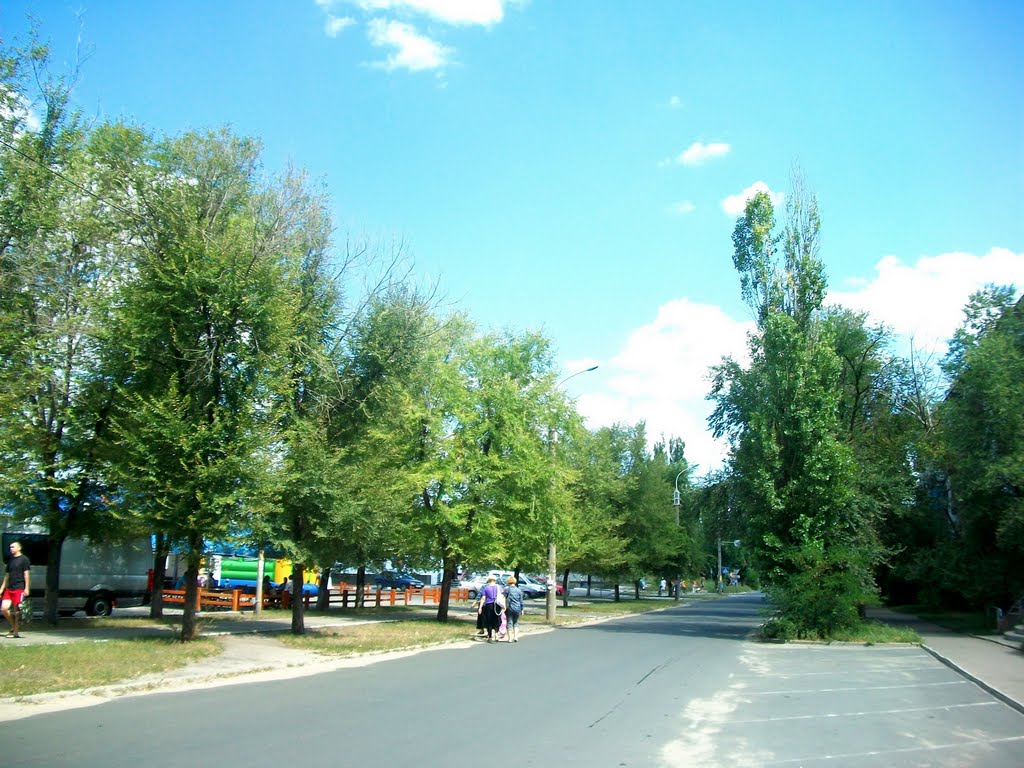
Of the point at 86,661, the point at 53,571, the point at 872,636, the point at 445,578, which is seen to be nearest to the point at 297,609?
the point at 53,571

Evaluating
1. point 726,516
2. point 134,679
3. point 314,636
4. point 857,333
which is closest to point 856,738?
point 134,679

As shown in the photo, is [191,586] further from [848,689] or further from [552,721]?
[848,689]

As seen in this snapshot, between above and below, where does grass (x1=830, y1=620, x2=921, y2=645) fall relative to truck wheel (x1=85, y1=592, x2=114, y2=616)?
below

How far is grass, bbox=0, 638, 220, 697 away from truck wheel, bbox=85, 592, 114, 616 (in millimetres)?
9726

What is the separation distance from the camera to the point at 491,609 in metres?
23.2

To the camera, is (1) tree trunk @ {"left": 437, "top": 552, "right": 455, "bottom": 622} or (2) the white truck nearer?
(2) the white truck

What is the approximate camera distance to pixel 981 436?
966 inches

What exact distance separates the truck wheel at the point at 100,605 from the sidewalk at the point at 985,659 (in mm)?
23896

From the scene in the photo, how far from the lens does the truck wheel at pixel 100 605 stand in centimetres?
2475

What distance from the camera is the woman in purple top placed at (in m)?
→ 22.9

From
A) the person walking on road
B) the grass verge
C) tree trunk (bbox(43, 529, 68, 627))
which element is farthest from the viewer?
the grass verge

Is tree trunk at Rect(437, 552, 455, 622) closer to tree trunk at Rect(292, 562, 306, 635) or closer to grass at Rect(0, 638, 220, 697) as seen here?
tree trunk at Rect(292, 562, 306, 635)

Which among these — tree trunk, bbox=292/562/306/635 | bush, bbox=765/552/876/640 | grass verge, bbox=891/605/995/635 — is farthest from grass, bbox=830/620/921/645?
tree trunk, bbox=292/562/306/635

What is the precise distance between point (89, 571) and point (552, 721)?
20.2 metres
